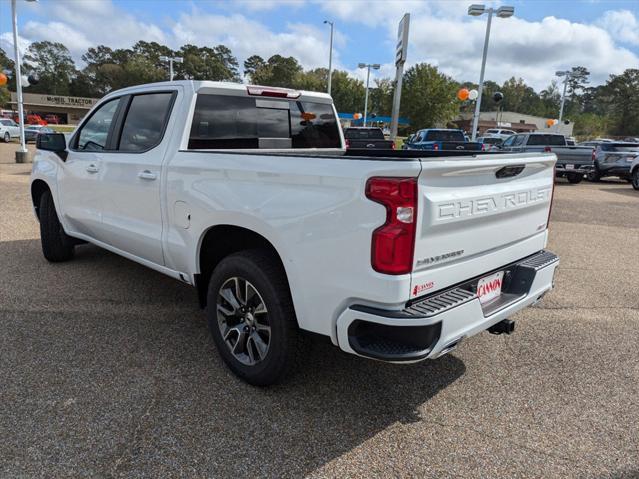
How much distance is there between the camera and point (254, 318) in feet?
9.77

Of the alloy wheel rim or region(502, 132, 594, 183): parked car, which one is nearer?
the alloy wheel rim

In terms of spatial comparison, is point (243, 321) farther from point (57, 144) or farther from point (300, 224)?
point (57, 144)

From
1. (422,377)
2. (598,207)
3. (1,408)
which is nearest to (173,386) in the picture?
(1,408)

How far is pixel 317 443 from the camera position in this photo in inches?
102

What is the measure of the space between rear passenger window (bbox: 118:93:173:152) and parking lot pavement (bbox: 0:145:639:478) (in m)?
1.46

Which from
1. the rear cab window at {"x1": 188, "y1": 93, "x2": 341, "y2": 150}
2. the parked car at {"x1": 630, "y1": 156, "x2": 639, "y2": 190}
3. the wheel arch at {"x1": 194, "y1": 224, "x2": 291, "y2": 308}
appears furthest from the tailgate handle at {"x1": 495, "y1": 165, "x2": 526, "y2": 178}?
the parked car at {"x1": 630, "y1": 156, "x2": 639, "y2": 190}

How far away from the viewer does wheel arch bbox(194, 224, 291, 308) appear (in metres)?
3.00

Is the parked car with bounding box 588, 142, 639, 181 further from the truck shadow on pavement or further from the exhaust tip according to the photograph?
the truck shadow on pavement

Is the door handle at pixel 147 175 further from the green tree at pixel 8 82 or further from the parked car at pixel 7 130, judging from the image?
the green tree at pixel 8 82

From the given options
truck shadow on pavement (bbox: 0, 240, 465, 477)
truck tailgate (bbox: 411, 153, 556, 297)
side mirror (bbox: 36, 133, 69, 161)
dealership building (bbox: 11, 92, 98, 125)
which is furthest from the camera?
dealership building (bbox: 11, 92, 98, 125)

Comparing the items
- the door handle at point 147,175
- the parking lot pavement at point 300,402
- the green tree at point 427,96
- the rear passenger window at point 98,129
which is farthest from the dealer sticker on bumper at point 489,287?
the green tree at point 427,96

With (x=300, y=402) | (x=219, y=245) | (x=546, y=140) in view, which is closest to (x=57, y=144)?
(x=219, y=245)

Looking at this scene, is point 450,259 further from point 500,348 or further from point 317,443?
point 500,348

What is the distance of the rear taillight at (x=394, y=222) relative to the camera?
2.17 metres
